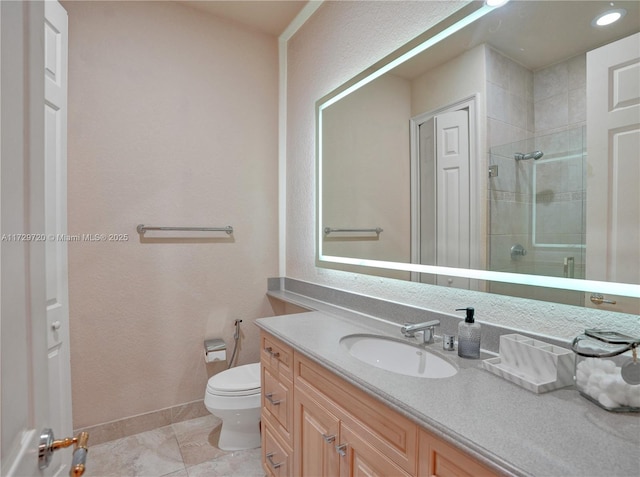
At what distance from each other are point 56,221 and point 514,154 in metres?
1.99

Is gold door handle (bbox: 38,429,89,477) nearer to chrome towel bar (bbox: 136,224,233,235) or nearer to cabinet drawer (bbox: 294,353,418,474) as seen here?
cabinet drawer (bbox: 294,353,418,474)

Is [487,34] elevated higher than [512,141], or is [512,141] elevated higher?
[487,34]

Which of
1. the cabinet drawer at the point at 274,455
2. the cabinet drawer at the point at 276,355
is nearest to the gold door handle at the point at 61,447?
the cabinet drawer at the point at 276,355

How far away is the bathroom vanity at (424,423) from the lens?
0.61m

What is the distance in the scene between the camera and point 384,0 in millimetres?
1623

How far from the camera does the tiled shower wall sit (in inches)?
38.2

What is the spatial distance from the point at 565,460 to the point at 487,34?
4.21 feet

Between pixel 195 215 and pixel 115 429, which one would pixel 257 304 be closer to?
pixel 195 215

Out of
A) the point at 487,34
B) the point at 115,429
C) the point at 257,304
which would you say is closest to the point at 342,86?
the point at 487,34

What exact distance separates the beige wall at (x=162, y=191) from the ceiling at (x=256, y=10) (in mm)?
69

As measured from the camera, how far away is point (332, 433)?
3.57 ft

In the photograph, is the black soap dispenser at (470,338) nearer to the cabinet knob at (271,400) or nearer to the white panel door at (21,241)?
the cabinet knob at (271,400)

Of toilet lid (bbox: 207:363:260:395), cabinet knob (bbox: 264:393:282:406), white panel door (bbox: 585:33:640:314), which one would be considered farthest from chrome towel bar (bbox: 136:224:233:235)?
white panel door (bbox: 585:33:640:314)

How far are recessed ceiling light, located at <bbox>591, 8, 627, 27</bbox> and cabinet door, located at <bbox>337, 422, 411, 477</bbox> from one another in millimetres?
1309
